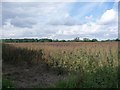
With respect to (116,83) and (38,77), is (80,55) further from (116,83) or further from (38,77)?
(116,83)

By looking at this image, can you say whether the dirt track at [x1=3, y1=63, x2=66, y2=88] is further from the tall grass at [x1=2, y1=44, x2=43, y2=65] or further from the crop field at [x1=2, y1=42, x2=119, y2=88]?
the tall grass at [x1=2, y1=44, x2=43, y2=65]

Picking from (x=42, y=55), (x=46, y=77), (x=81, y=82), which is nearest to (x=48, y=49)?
(x=42, y=55)

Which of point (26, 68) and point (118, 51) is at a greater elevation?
point (118, 51)

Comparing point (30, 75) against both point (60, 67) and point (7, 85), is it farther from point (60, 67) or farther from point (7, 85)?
point (7, 85)

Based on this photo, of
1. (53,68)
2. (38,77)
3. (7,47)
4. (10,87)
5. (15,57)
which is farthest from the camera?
(7,47)

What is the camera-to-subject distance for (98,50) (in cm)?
941

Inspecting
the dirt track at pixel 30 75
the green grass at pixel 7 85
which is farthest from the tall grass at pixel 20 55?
the green grass at pixel 7 85

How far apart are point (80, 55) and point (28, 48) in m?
3.06

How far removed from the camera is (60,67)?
878 cm

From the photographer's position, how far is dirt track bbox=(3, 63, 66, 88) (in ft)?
23.2

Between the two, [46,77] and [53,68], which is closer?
[46,77]

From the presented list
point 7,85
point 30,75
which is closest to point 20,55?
point 30,75

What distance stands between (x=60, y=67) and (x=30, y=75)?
43.1 inches

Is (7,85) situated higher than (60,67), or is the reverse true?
(60,67)
